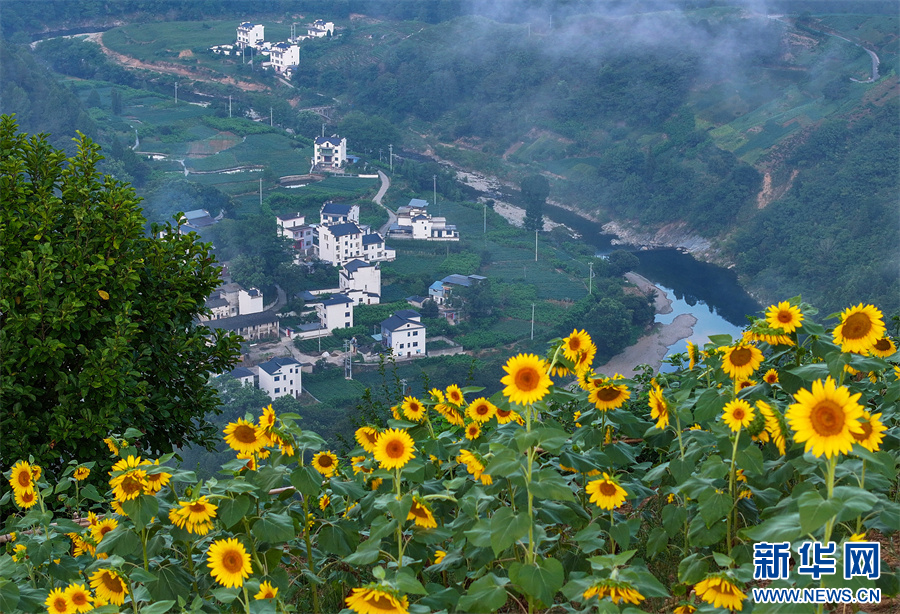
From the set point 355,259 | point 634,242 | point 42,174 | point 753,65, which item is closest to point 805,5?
point 753,65

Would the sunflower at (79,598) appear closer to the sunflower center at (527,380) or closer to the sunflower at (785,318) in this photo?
the sunflower center at (527,380)

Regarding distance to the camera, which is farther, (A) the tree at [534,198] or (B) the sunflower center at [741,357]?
(A) the tree at [534,198]

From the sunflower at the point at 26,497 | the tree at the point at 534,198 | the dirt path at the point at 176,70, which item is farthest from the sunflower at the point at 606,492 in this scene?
the dirt path at the point at 176,70

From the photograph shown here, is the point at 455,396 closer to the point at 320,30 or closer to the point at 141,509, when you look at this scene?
the point at 141,509

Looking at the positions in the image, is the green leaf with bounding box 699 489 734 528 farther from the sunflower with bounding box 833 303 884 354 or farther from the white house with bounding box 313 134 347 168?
the white house with bounding box 313 134 347 168

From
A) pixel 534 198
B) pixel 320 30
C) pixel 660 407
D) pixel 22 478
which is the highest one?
pixel 660 407

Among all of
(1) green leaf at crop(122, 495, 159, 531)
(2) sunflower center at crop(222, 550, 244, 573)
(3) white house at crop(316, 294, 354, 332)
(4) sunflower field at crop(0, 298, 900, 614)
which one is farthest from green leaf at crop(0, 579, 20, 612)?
(3) white house at crop(316, 294, 354, 332)

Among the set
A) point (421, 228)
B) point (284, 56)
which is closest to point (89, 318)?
point (421, 228)
